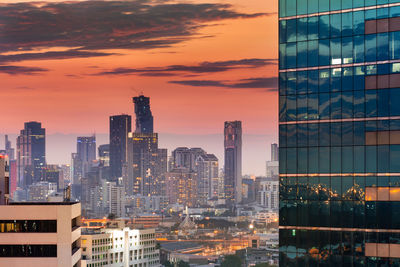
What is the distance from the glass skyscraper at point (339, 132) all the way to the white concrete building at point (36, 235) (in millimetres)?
22498

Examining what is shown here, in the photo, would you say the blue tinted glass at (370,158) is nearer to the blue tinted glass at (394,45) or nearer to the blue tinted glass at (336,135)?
the blue tinted glass at (336,135)

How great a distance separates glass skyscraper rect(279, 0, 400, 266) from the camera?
165ft

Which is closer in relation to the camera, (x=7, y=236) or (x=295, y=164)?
(x=295, y=164)

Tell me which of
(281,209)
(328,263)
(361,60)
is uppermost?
(361,60)

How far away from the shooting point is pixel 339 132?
51781 millimetres

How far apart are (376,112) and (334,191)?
5.82 metres

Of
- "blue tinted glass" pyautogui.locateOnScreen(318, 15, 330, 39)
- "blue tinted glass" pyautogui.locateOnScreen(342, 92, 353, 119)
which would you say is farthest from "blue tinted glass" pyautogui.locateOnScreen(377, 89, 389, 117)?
"blue tinted glass" pyautogui.locateOnScreen(318, 15, 330, 39)

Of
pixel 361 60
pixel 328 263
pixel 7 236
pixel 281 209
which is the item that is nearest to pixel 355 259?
pixel 328 263

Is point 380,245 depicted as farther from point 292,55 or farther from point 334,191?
point 292,55

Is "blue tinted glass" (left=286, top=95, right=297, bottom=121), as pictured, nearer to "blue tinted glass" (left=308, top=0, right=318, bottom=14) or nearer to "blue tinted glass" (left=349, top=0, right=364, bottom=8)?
"blue tinted glass" (left=308, top=0, right=318, bottom=14)


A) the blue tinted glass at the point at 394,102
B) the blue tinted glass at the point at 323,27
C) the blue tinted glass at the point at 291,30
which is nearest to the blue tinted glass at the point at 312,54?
the blue tinted glass at the point at 323,27

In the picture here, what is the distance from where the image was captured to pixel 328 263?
51219mm

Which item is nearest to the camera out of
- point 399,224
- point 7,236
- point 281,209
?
point 399,224

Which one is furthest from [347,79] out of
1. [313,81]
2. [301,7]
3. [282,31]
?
[301,7]
